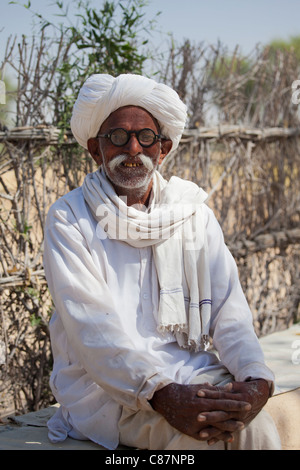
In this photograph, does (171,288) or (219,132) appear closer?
(171,288)

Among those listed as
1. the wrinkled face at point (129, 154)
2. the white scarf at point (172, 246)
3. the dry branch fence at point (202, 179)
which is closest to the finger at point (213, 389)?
the white scarf at point (172, 246)

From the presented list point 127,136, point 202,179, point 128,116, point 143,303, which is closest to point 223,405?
point 143,303

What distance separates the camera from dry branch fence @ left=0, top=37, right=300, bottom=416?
4402 millimetres

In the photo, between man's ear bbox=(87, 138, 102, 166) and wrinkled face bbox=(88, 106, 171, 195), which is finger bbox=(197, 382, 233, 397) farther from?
man's ear bbox=(87, 138, 102, 166)

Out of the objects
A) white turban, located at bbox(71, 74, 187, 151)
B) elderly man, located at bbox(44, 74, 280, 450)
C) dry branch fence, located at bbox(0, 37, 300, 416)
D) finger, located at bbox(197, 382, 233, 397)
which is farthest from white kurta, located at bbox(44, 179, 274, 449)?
dry branch fence, located at bbox(0, 37, 300, 416)

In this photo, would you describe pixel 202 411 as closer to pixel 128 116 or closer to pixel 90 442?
pixel 90 442

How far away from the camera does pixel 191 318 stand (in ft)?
9.50

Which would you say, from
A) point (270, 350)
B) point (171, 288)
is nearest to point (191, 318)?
point (171, 288)

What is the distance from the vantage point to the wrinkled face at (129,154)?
3031mm

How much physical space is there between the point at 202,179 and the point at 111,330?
328 cm

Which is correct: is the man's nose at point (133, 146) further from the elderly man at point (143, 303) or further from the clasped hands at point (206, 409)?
Answer: the clasped hands at point (206, 409)
